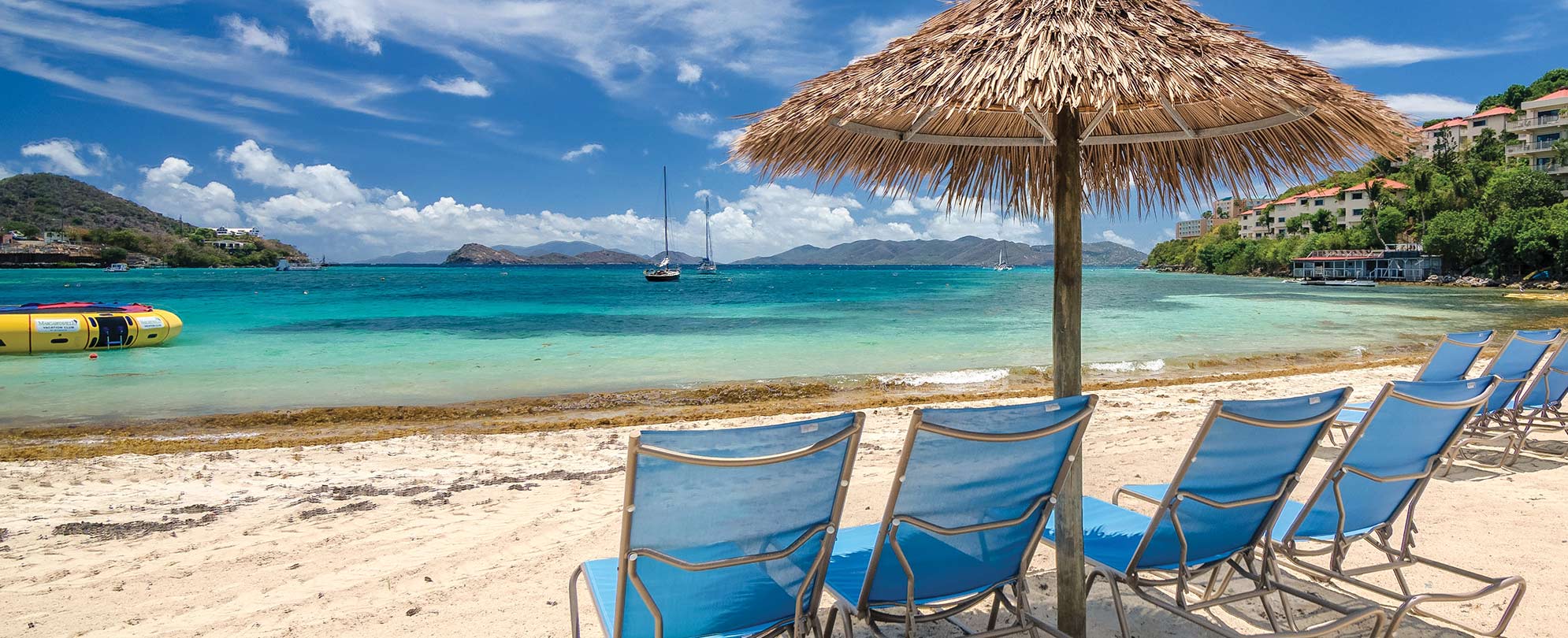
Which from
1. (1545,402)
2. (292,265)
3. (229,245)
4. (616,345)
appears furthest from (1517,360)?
(229,245)

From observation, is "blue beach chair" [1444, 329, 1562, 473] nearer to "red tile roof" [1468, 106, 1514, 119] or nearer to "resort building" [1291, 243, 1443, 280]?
"resort building" [1291, 243, 1443, 280]

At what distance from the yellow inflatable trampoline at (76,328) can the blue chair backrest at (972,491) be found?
21597 mm

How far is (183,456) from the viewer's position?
23.2ft

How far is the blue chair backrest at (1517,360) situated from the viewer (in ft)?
15.8

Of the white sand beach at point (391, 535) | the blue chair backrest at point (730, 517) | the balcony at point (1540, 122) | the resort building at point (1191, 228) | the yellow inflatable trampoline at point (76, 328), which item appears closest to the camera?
the blue chair backrest at point (730, 517)

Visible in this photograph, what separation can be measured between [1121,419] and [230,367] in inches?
627

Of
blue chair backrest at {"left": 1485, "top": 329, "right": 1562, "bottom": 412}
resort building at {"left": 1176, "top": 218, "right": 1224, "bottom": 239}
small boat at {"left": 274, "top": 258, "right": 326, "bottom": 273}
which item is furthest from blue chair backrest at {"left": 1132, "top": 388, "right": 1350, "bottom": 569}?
resort building at {"left": 1176, "top": 218, "right": 1224, "bottom": 239}

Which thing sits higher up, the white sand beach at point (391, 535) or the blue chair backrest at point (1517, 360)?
the blue chair backrest at point (1517, 360)

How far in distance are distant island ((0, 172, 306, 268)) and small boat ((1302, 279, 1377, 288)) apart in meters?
138

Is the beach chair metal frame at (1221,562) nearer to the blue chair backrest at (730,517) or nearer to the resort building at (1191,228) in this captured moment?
the blue chair backrest at (730,517)

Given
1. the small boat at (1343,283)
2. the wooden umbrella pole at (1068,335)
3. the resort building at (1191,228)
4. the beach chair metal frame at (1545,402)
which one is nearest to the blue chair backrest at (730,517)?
the wooden umbrella pole at (1068,335)

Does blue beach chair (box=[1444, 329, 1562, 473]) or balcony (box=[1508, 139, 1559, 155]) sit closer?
blue beach chair (box=[1444, 329, 1562, 473])

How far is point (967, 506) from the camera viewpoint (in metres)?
2.10

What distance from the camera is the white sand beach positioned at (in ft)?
10.3
